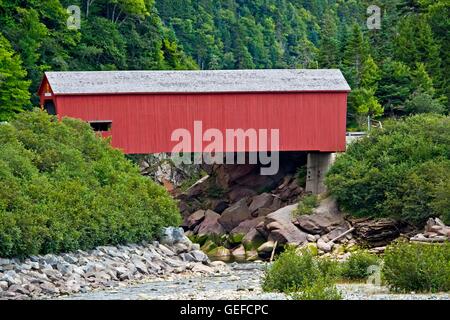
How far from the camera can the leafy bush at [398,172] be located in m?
44.1

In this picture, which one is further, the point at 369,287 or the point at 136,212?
the point at 136,212

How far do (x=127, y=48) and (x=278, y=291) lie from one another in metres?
43.1

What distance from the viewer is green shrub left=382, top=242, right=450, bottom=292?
2653 cm

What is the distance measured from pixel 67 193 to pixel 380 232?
1195 cm

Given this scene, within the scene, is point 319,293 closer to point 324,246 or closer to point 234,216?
point 324,246

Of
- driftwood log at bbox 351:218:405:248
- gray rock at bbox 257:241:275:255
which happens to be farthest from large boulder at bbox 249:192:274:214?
driftwood log at bbox 351:218:405:248

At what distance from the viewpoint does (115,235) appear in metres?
38.9

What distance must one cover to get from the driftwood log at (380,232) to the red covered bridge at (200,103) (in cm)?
528

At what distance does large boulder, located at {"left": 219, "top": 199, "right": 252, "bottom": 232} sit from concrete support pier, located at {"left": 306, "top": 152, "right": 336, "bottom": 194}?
3.28 metres

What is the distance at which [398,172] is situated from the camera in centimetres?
4594

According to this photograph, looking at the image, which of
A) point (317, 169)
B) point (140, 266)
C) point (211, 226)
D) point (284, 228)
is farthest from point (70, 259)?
point (211, 226)
